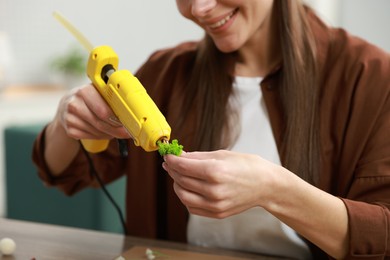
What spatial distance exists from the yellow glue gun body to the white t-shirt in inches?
13.5

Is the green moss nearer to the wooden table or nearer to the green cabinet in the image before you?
the wooden table

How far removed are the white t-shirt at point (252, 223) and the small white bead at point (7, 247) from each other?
0.38 meters

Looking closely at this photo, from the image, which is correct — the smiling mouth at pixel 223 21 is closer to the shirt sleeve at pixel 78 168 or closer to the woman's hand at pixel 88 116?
the woman's hand at pixel 88 116

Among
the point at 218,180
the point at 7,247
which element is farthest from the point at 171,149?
the point at 7,247

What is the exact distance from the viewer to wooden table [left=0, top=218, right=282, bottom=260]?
1.10m

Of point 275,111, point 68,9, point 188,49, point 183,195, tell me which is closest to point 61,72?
point 68,9

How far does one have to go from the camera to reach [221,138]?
131 centimetres

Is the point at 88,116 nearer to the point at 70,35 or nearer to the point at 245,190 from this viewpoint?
the point at 245,190

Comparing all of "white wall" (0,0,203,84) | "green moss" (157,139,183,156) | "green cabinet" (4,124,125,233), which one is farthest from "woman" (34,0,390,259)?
"white wall" (0,0,203,84)

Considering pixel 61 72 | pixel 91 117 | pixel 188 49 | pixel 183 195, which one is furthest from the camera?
pixel 61 72

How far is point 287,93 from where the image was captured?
4.21 ft

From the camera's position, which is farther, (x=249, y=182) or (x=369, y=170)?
(x=369, y=170)

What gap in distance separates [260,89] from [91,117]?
15.2 inches

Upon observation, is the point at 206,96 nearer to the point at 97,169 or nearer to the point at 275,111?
the point at 275,111
